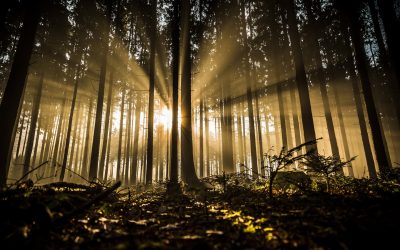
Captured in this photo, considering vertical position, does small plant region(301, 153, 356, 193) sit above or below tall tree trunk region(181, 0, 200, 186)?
below

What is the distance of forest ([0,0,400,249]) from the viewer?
7.21 feet

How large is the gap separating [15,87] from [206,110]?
2160 centimetres

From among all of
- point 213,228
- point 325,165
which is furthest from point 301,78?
point 213,228

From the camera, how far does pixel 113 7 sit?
13492 mm

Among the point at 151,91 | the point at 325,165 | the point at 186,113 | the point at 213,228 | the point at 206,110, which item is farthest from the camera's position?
the point at 206,110

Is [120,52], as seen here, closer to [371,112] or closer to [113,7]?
[113,7]

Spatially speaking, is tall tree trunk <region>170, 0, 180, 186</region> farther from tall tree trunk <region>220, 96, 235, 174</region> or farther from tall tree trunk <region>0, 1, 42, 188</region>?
tall tree trunk <region>220, 96, 235, 174</region>

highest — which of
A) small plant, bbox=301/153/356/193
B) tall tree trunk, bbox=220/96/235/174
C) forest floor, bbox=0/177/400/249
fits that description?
tall tree trunk, bbox=220/96/235/174

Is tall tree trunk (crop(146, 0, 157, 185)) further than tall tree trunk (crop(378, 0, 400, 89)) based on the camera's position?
Yes

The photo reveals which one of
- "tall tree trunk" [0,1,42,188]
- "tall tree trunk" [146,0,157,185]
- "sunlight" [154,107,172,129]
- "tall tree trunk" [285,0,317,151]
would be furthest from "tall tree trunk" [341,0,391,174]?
"tall tree trunk" [0,1,42,188]

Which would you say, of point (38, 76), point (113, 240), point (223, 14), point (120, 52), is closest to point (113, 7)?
point (120, 52)

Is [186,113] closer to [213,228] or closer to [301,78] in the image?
[301,78]

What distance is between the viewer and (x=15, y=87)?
7121mm

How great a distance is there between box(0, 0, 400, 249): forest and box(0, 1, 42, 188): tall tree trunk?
0.04m
